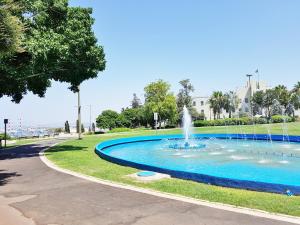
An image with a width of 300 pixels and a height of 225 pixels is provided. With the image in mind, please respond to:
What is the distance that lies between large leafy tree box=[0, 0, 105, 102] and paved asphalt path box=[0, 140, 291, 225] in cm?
980

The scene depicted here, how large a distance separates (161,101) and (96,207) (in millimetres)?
62015

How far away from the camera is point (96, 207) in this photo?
10125 mm

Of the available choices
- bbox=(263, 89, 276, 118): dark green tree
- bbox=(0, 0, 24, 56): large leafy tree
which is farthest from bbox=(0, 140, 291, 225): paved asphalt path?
bbox=(263, 89, 276, 118): dark green tree

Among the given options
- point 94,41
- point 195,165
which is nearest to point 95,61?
point 94,41

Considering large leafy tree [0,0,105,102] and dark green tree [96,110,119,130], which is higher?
large leafy tree [0,0,105,102]

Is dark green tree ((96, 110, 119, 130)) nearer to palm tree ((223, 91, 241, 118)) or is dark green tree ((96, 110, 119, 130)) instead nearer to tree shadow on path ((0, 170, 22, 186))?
palm tree ((223, 91, 241, 118))

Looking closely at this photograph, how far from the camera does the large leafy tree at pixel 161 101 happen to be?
70.6 m

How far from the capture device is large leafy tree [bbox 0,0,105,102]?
21.8 metres

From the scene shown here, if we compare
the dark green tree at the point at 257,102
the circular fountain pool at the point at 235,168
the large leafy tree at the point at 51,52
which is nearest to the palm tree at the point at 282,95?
the dark green tree at the point at 257,102

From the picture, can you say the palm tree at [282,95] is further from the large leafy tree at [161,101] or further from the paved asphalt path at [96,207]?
the paved asphalt path at [96,207]

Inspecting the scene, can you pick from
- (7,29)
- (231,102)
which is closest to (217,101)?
(231,102)

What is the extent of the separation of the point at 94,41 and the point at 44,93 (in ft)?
22.4

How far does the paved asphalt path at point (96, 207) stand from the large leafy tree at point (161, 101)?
56.5 meters

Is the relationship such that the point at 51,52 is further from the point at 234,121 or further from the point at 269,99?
the point at 269,99
